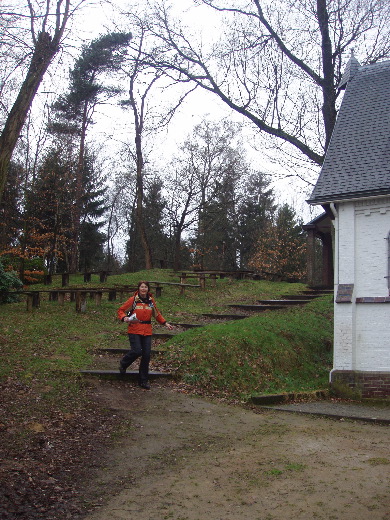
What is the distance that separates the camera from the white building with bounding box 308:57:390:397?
33.3 ft

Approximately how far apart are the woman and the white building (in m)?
3.96

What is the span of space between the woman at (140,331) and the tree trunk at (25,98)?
2954mm

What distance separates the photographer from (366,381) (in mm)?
10117

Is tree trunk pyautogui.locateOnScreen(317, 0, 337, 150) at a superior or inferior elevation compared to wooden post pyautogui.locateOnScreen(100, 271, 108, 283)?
superior

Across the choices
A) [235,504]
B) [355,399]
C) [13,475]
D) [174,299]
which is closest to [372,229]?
[355,399]

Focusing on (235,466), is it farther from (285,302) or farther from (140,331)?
(285,302)

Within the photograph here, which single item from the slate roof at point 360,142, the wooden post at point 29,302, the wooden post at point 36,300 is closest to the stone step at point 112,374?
the slate roof at point 360,142

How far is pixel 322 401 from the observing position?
31.8 feet

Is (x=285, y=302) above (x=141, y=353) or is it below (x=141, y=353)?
above

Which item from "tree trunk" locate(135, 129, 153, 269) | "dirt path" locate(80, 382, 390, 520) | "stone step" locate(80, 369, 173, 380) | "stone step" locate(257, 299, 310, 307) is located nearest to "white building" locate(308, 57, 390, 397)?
"dirt path" locate(80, 382, 390, 520)

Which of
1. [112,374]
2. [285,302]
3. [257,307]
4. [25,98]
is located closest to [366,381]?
[112,374]

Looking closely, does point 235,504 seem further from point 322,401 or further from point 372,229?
point 372,229

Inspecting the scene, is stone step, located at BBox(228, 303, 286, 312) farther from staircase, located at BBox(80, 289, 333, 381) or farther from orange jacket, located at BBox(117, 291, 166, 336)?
orange jacket, located at BBox(117, 291, 166, 336)

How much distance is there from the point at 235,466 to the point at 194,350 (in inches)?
189
